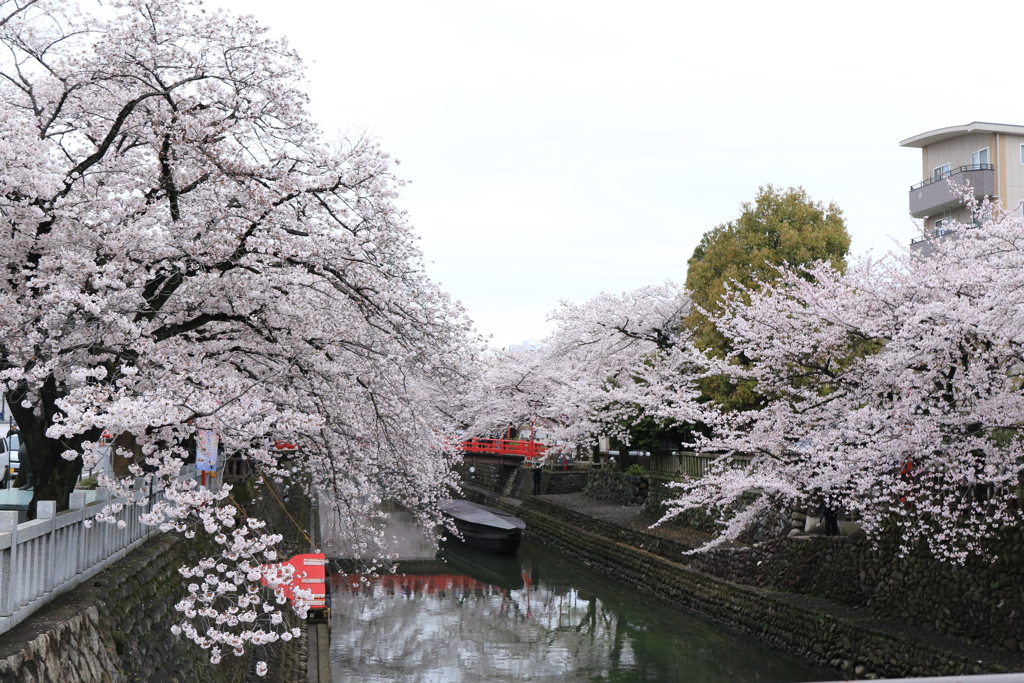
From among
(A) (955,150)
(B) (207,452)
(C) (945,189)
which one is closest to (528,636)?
(B) (207,452)

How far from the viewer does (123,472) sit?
14.2m

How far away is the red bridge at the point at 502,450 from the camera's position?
37125mm

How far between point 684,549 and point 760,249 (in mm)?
7613

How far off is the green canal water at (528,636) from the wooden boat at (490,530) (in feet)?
6.78

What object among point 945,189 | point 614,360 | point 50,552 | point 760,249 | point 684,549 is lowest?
point 684,549

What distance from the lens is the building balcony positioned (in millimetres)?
26297

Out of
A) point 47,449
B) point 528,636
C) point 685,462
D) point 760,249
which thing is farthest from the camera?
point 685,462

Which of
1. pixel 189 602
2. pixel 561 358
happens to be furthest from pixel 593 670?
pixel 561 358

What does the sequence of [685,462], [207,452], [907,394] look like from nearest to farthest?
[207,452] → [907,394] → [685,462]

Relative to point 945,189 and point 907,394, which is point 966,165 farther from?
point 907,394

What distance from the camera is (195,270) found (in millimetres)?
8352

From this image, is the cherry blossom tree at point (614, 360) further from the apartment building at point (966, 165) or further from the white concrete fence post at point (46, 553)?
the white concrete fence post at point (46, 553)

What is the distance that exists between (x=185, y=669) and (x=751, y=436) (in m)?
9.67

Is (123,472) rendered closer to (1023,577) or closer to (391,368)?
(391,368)
